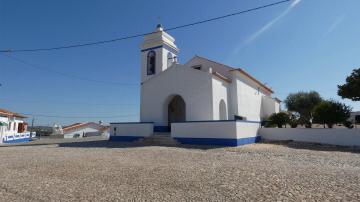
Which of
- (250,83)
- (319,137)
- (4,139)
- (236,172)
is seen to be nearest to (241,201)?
(236,172)

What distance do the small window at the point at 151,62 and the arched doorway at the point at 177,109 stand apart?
372 centimetres

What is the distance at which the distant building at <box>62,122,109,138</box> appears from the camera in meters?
46.6

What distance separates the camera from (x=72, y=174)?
6.78m

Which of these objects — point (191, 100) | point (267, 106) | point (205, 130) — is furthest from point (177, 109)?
point (267, 106)

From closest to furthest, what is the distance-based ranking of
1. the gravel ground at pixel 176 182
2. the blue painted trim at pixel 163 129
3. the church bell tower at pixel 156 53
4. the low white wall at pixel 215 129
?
the gravel ground at pixel 176 182
the low white wall at pixel 215 129
the blue painted trim at pixel 163 129
the church bell tower at pixel 156 53

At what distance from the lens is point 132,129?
1941 cm

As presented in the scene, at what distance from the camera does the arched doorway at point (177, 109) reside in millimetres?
22250

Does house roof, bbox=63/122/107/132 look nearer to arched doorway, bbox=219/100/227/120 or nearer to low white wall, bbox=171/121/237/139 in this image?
arched doorway, bbox=219/100/227/120

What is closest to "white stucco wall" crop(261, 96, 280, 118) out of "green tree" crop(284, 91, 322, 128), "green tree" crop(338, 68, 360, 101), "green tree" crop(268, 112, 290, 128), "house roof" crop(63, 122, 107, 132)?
"green tree" crop(268, 112, 290, 128)

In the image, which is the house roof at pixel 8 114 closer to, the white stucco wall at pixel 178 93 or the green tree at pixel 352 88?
the white stucco wall at pixel 178 93

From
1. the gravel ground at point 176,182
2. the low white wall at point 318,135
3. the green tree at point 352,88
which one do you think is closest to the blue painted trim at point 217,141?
the low white wall at point 318,135

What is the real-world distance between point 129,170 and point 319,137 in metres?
13.9

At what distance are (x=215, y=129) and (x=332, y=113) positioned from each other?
882cm

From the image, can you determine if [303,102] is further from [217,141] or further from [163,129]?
[217,141]
